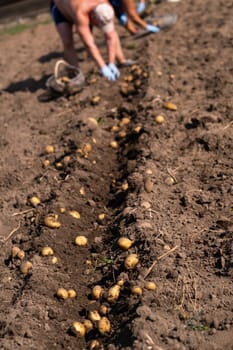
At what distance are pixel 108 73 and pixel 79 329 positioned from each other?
2967mm

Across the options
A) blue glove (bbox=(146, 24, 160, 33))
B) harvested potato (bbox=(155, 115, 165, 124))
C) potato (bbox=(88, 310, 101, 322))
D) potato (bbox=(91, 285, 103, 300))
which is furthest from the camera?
blue glove (bbox=(146, 24, 160, 33))

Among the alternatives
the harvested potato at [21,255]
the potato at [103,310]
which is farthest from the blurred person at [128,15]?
the potato at [103,310]

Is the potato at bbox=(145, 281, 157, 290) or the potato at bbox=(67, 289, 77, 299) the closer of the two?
the potato at bbox=(145, 281, 157, 290)

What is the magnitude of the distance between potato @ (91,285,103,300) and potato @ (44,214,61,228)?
2.03 feet

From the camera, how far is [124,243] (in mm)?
3162

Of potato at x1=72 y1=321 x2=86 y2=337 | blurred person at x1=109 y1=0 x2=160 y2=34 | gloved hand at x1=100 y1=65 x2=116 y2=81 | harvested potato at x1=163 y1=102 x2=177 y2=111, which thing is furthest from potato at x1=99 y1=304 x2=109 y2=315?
blurred person at x1=109 y1=0 x2=160 y2=34

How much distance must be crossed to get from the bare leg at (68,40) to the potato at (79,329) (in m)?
3.48

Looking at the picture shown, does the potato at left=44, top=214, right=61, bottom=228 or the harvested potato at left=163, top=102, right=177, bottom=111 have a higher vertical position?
the potato at left=44, top=214, right=61, bottom=228

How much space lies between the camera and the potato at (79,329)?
2.79 meters

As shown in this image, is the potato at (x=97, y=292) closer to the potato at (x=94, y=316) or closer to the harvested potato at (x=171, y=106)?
the potato at (x=94, y=316)

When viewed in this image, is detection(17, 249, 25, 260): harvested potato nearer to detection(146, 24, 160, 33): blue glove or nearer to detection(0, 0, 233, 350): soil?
detection(0, 0, 233, 350): soil

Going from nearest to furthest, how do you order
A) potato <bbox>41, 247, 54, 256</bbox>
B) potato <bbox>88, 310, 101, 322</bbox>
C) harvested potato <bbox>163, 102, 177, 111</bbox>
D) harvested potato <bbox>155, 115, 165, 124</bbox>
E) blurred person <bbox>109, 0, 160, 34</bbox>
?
potato <bbox>88, 310, 101, 322</bbox> → potato <bbox>41, 247, 54, 256</bbox> → harvested potato <bbox>155, 115, 165, 124</bbox> → harvested potato <bbox>163, 102, 177, 111</bbox> → blurred person <bbox>109, 0, 160, 34</bbox>

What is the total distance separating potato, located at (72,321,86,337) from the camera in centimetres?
279

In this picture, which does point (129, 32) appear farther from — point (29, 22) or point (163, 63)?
point (29, 22)
